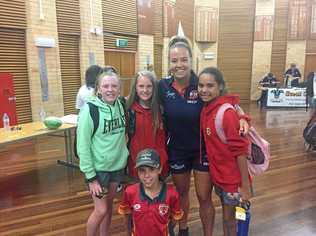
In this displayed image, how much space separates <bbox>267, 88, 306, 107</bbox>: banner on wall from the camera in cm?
1120

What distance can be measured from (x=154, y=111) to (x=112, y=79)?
352 mm

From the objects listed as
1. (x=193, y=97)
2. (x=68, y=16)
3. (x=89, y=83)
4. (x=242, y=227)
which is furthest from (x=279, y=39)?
(x=242, y=227)

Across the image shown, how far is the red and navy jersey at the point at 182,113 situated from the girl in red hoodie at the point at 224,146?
8 cm

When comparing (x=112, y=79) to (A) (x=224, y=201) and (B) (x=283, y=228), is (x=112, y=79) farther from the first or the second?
(B) (x=283, y=228)

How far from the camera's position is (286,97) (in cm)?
1130

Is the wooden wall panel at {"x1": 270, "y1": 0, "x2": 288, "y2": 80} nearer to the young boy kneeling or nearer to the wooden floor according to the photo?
the wooden floor

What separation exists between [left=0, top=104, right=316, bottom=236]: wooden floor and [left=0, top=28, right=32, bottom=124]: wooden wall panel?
1.22m

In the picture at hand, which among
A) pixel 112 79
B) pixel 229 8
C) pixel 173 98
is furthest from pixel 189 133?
pixel 229 8

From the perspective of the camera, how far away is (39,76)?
6910 mm

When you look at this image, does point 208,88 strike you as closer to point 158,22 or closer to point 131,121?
point 131,121

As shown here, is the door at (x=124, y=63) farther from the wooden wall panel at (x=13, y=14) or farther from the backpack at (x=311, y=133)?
Answer: the backpack at (x=311, y=133)

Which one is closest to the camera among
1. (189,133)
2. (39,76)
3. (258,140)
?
(258,140)

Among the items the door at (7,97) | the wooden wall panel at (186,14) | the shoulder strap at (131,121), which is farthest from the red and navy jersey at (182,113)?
the wooden wall panel at (186,14)

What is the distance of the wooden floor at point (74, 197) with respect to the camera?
9.44 ft
